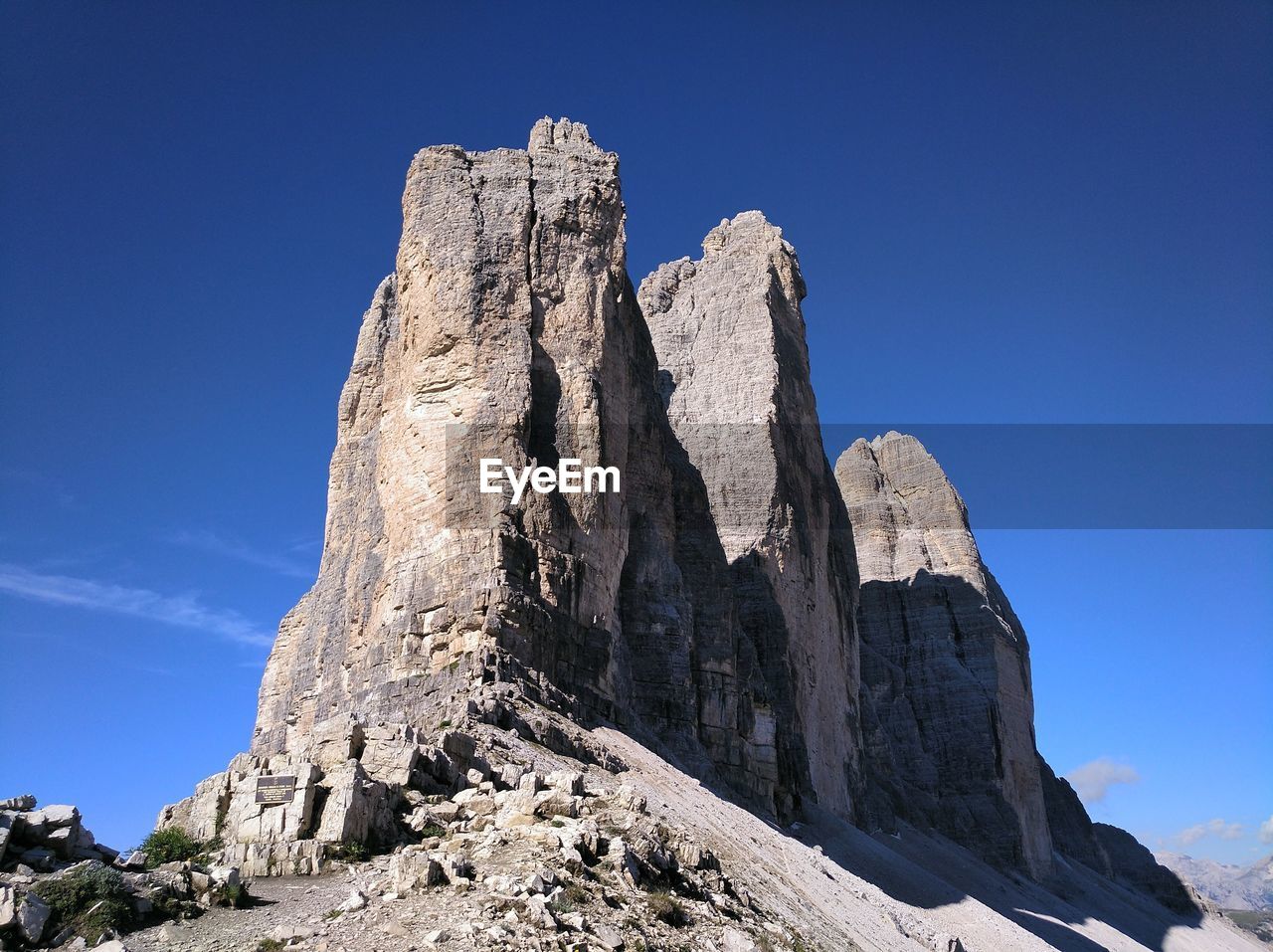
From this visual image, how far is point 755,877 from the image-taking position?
67.6 feet

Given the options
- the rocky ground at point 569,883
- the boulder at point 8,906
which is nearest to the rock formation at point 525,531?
the rocky ground at point 569,883

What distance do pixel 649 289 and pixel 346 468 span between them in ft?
76.2

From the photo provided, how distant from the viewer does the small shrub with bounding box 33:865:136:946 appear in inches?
464

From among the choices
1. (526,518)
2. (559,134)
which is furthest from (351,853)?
(559,134)

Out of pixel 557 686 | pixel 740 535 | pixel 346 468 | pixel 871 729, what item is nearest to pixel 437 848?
pixel 557 686

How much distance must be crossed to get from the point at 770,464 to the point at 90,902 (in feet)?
122

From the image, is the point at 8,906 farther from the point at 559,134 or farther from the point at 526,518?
the point at 559,134

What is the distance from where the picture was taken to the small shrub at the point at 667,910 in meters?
14.5

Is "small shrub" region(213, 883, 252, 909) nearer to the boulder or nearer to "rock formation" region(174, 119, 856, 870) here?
the boulder

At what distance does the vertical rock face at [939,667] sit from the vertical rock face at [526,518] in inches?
872

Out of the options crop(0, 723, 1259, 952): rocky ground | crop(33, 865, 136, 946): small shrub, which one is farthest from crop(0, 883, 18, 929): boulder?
crop(33, 865, 136, 946): small shrub

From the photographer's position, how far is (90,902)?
12.0m

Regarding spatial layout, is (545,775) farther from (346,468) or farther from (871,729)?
(871,729)

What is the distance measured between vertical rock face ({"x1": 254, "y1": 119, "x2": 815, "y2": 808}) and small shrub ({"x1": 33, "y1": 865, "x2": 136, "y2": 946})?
10.4m
